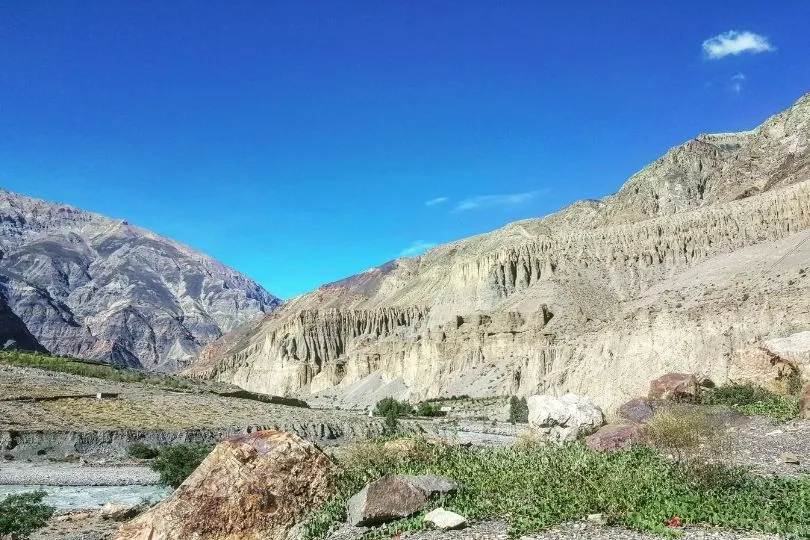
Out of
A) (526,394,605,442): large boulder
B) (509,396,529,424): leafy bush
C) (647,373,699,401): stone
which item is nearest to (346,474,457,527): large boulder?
(526,394,605,442): large boulder

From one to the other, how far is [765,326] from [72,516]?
127 ft

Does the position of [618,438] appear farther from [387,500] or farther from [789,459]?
[387,500]

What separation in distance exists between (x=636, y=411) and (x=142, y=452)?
20024 millimetres

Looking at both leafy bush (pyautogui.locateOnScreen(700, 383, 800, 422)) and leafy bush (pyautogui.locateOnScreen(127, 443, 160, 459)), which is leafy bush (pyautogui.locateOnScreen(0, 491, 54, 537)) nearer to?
leafy bush (pyautogui.locateOnScreen(127, 443, 160, 459))

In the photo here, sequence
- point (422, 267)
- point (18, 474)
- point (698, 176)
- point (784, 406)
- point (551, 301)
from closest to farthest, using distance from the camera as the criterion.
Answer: point (784, 406), point (18, 474), point (551, 301), point (698, 176), point (422, 267)

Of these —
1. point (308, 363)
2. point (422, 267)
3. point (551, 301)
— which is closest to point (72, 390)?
point (551, 301)

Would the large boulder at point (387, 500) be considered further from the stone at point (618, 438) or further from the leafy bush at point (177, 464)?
the leafy bush at point (177, 464)

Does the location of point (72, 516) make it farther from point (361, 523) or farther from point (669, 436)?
point (669, 436)

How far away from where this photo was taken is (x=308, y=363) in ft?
364

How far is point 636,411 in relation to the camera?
2275 cm

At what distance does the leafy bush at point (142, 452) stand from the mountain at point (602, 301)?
2455 centimetres

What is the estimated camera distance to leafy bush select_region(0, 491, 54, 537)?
14.0m

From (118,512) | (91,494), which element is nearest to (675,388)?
(118,512)

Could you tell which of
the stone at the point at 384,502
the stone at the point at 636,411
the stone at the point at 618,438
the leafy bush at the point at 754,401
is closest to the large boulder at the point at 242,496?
the stone at the point at 384,502
